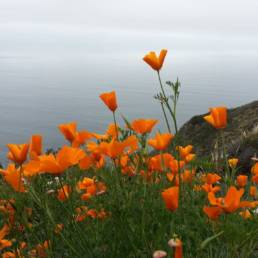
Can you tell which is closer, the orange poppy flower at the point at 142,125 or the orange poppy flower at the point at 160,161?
the orange poppy flower at the point at 142,125

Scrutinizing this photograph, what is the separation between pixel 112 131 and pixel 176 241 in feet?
Result: 4.82

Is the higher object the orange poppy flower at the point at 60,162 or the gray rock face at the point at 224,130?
the orange poppy flower at the point at 60,162

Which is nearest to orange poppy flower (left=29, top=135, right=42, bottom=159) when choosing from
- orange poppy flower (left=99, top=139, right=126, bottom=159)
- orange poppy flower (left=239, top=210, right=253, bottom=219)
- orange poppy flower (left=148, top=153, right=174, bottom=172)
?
orange poppy flower (left=99, top=139, right=126, bottom=159)

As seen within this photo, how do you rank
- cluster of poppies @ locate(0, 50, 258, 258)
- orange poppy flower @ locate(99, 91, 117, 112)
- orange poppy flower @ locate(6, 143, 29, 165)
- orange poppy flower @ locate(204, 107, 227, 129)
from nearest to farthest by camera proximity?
cluster of poppies @ locate(0, 50, 258, 258) → orange poppy flower @ locate(6, 143, 29, 165) → orange poppy flower @ locate(204, 107, 227, 129) → orange poppy flower @ locate(99, 91, 117, 112)

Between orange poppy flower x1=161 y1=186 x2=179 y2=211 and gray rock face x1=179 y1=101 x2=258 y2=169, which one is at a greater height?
orange poppy flower x1=161 y1=186 x2=179 y2=211

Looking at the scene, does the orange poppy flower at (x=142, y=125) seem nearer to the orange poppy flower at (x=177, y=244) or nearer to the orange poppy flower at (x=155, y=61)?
the orange poppy flower at (x=155, y=61)

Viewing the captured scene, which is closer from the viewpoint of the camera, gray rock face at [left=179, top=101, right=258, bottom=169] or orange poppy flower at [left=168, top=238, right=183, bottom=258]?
orange poppy flower at [left=168, top=238, right=183, bottom=258]

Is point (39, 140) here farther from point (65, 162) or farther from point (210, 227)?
point (210, 227)

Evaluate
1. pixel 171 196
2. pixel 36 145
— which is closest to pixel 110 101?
pixel 36 145

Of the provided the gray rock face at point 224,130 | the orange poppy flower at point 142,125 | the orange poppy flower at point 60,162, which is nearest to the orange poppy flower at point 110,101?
the orange poppy flower at point 142,125

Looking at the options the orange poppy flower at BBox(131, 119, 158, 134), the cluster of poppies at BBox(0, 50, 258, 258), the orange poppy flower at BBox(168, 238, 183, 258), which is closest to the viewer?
the orange poppy flower at BBox(168, 238, 183, 258)

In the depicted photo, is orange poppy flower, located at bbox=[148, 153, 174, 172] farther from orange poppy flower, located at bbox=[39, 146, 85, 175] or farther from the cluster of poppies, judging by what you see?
orange poppy flower, located at bbox=[39, 146, 85, 175]

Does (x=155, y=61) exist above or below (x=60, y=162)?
above

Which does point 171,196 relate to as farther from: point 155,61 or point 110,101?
point 155,61
